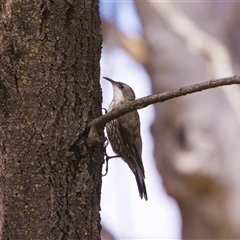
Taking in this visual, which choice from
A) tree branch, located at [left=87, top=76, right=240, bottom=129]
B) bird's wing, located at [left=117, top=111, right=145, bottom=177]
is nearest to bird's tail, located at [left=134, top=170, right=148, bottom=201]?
bird's wing, located at [left=117, top=111, right=145, bottom=177]

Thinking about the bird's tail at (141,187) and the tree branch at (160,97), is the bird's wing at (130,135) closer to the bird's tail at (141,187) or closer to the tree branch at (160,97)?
the bird's tail at (141,187)

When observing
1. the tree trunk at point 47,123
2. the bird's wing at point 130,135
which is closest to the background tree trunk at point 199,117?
the bird's wing at point 130,135

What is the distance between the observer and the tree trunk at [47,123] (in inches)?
95.5

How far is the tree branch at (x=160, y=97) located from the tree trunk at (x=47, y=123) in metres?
0.10

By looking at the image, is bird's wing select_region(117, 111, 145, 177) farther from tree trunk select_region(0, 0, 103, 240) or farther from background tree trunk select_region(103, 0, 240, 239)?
tree trunk select_region(0, 0, 103, 240)

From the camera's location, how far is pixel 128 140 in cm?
479

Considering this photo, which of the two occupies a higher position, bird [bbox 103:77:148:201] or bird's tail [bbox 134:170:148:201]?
bird [bbox 103:77:148:201]

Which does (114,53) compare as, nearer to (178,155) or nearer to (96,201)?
(178,155)

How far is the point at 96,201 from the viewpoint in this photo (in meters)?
2.59

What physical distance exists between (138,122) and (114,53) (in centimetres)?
333

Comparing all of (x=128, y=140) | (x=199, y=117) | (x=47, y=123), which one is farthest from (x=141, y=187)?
(x=47, y=123)

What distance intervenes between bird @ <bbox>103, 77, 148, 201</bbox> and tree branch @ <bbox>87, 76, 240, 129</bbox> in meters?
2.22

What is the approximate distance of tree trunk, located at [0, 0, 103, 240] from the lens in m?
2.43

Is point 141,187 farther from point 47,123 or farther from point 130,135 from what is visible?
point 47,123
